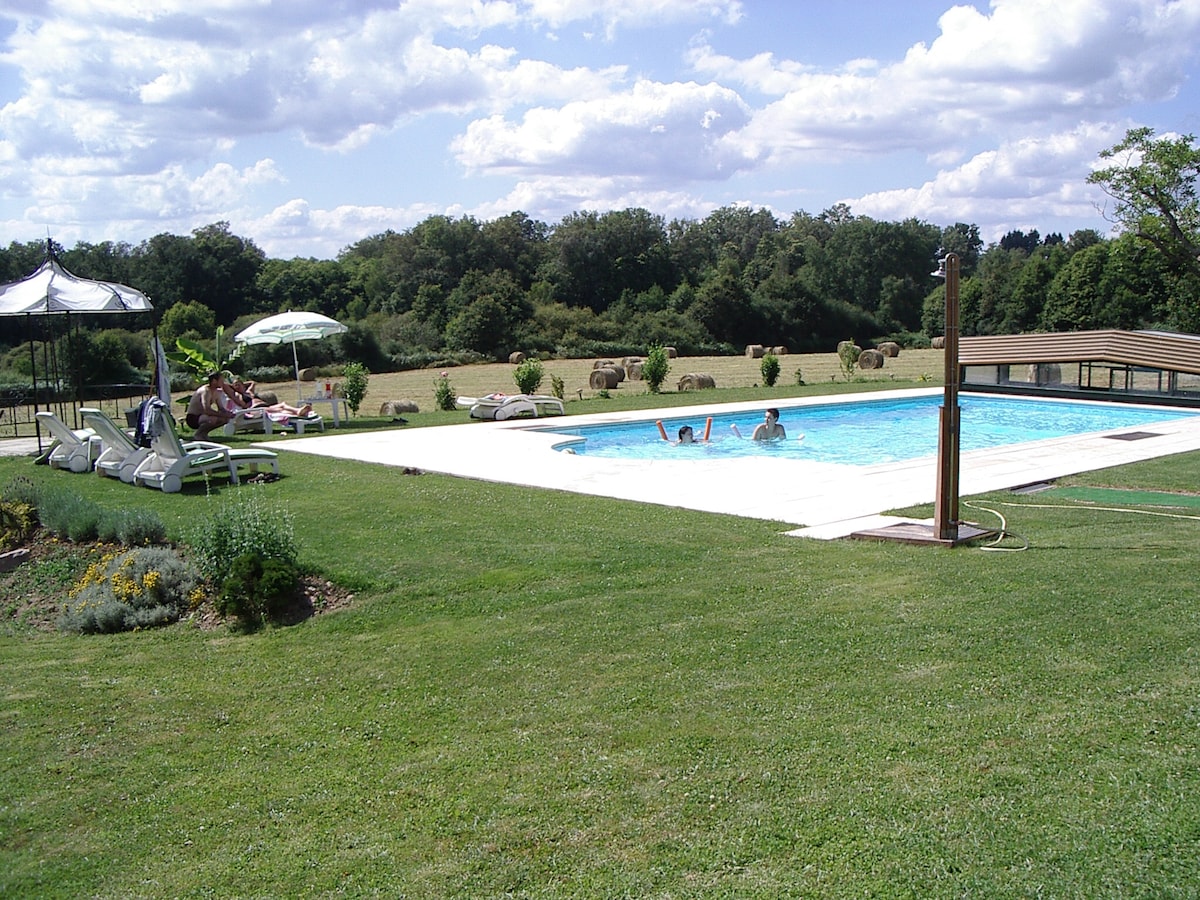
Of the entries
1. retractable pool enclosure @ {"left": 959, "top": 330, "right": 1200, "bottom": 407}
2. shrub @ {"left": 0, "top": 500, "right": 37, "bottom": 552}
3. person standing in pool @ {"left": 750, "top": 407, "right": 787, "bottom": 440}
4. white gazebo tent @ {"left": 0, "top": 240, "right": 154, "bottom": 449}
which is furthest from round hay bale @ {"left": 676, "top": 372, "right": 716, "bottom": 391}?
shrub @ {"left": 0, "top": 500, "right": 37, "bottom": 552}

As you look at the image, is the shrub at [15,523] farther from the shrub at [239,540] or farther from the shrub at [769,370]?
the shrub at [769,370]

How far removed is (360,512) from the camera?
10.1 meters

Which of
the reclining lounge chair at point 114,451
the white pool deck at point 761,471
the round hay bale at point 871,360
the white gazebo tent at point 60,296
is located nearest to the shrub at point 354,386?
the white pool deck at point 761,471

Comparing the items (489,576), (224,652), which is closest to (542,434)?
(489,576)

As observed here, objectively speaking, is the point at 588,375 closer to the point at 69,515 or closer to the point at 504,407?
the point at 504,407

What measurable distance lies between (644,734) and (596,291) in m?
55.8

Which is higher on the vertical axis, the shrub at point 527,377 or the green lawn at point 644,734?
the shrub at point 527,377

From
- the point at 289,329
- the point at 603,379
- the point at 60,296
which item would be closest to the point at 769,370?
the point at 603,379

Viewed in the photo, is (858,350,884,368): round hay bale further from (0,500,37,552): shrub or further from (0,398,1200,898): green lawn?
(0,500,37,552): shrub

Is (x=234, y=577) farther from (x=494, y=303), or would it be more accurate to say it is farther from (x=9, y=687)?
(x=494, y=303)

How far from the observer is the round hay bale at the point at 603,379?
2992cm

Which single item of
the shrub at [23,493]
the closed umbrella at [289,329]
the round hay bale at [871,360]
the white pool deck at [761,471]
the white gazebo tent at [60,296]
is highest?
the white gazebo tent at [60,296]

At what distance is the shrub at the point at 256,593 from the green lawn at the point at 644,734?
10.1 inches

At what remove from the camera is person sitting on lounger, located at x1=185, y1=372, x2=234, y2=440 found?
1795 centimetres
